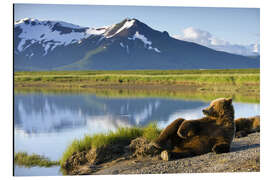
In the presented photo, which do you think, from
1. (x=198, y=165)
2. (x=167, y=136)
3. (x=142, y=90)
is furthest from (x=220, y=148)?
(x=142, y=90)

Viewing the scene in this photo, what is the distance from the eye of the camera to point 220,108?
291 inches

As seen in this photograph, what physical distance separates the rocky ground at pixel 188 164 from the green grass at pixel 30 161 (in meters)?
1.34

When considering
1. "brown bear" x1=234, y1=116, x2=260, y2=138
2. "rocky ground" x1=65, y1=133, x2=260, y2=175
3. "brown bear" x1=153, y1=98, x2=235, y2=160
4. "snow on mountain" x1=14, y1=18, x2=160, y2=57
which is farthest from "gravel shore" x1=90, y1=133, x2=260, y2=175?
"snow on mountain" x1=14, y1=18, x2=160, y2=57

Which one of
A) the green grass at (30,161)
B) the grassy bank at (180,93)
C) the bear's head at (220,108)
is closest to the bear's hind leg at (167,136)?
the bear's head at (220,108)

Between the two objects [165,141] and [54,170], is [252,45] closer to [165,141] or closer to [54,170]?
[165,141]

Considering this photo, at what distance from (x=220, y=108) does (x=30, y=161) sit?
4904 millimetres

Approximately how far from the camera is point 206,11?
8.91 meters

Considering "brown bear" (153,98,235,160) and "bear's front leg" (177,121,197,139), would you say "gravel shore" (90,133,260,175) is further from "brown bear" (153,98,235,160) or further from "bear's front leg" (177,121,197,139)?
"bear's front leg" (177,121,197,139)

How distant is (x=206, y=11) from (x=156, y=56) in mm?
94249

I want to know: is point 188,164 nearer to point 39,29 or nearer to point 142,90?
point 39,29

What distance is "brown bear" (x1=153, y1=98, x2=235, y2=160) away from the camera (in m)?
7.31

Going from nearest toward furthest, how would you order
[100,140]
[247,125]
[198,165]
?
[198,165] → [100,140] → [247,125]

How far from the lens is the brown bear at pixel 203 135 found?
731cm

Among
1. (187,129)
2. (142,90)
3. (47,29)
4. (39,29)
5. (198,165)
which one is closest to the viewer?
(198,165)
